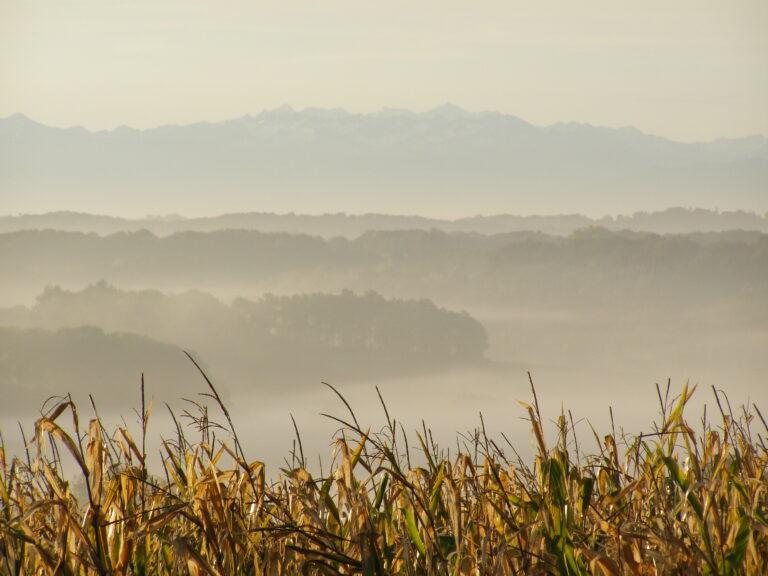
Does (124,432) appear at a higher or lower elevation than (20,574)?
higher

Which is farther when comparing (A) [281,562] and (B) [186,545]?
(A) [281,562]

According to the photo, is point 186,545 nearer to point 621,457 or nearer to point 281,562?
point 281,562

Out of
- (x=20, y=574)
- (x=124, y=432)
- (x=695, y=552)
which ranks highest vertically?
(x=124, y=432)

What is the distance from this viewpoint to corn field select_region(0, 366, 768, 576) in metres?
2.52

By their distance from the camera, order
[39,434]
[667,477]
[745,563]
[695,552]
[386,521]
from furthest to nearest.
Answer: [667,477], [386,521], [39,434], [745,563], [695,552]

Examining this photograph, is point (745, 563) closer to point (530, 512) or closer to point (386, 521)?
point (530, 512)

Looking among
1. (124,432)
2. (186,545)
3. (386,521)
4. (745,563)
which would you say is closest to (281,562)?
(186,545)

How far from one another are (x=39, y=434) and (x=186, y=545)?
821mm

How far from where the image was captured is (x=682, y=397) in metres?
3.61

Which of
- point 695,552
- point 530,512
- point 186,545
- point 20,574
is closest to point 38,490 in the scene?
point 20,574

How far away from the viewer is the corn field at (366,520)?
2.52 m

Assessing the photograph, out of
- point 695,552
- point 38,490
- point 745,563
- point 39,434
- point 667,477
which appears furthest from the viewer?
point 667,477

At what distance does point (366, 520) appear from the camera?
2.65 m

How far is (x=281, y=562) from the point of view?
260 cm
